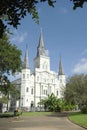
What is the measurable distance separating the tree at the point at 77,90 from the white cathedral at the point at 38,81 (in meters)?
49.1

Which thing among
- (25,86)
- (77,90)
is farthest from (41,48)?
(77,90)

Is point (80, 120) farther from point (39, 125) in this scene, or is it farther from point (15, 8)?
point (15, 8)

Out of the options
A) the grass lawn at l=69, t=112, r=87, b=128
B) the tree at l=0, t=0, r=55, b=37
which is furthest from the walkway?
the tree at l=0, t=0, r=55, b=37

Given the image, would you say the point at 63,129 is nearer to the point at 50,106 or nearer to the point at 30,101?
the point at 50,106

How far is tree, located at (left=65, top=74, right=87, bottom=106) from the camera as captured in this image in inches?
1957

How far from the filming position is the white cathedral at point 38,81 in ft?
338

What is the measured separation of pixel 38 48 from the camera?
117 m

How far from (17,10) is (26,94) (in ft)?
314

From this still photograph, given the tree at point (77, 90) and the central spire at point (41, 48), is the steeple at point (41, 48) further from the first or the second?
the tree at point (77, 90)

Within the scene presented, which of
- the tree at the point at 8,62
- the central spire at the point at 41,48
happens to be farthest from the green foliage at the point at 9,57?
the central spire at the point at 41,48

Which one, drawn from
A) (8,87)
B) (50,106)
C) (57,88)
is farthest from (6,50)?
(57,88)

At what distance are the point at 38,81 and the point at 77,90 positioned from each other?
5913 centimetres

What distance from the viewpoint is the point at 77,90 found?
50281 mm

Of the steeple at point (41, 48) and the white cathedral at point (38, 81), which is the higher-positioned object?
the steeple at point (41, 48)
